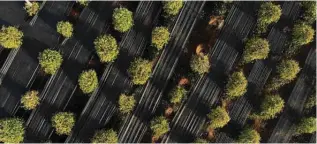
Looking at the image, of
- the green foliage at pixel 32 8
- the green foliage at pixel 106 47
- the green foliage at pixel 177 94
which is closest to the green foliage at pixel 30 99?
the green foliage at pixel 106 47

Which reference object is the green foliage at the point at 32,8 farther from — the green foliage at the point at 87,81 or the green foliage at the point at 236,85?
the green foliage at the point at 236,85

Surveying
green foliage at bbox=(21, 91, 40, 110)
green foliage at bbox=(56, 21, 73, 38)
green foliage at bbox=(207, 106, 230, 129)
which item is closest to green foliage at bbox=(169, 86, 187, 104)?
green foliage at bbox=(207, 106, 230, 129)

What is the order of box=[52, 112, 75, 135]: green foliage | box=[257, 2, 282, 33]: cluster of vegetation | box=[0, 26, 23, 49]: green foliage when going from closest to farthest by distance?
box=[0, 26, 23, 49]: green foliage, box=[52, 112, 75, 135]: green foliage, box=[257, 2, 282, 33]: cluster of vegetation

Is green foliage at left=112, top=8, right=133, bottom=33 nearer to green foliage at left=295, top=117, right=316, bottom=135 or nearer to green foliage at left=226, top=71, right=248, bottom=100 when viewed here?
green foliage at left=226, top=71, right=248, bottom=100

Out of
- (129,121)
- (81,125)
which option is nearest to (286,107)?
(129,121)

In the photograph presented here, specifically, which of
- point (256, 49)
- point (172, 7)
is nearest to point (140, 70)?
point (172, 7)
